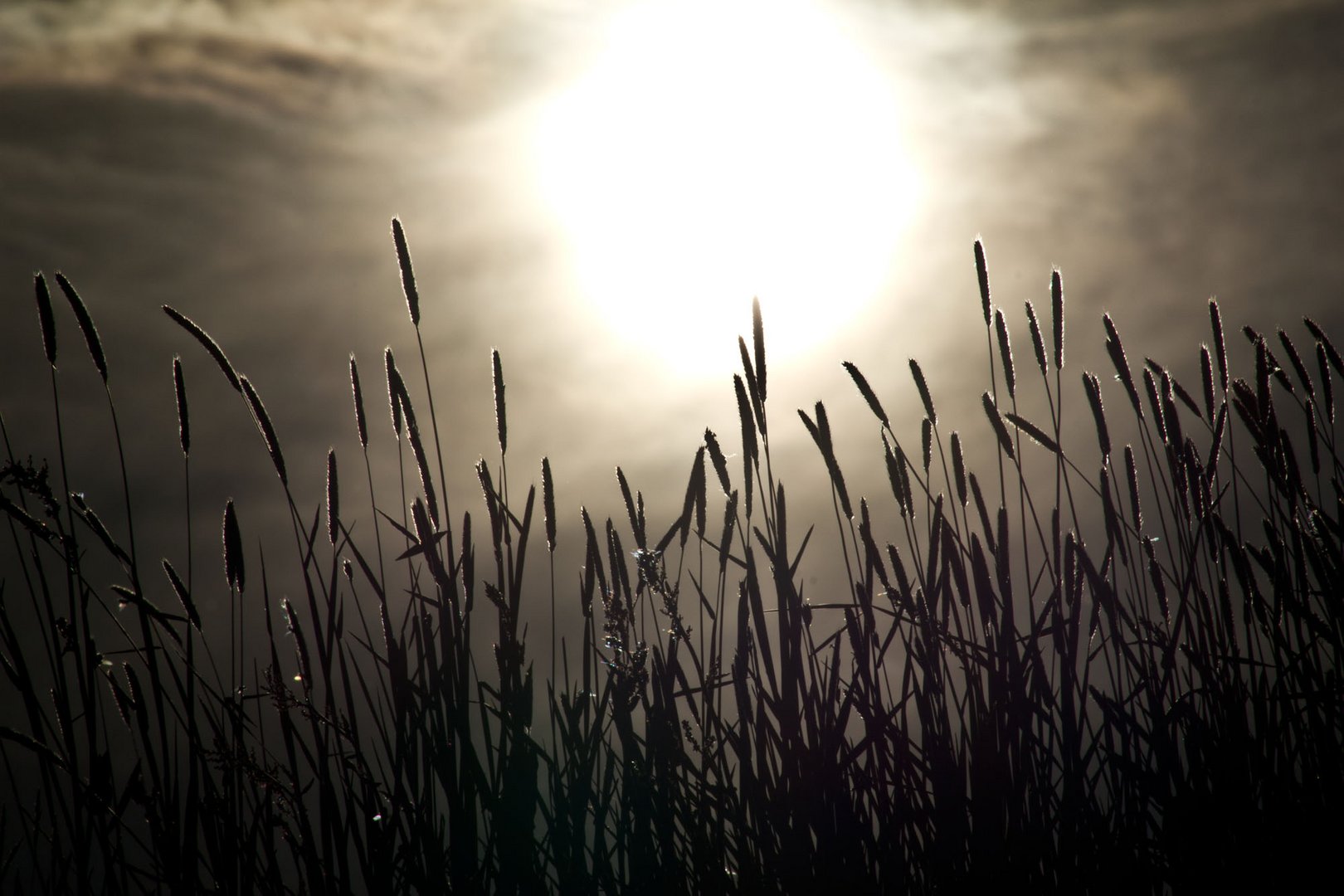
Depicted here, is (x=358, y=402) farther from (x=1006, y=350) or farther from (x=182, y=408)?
(x=1006, y=350)

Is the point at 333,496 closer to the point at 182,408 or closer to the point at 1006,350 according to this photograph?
the point at 182,408

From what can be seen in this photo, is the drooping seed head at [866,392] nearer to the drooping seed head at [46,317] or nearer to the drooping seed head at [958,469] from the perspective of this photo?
the drooping seed head at [958,469]

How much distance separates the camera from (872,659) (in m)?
1.68

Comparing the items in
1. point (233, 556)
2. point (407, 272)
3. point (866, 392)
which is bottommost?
point (233, 556)

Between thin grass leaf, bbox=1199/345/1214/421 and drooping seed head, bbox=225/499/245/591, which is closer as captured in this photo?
drooping seed head, bbox=225/499/245/591

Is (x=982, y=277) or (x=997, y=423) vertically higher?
(x=982, y=277)


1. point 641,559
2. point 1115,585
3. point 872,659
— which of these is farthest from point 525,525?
point 1115,585

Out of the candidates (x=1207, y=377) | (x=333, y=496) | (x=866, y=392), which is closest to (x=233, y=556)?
(x=333, y=496)

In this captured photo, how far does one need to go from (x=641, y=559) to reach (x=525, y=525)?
0.26m

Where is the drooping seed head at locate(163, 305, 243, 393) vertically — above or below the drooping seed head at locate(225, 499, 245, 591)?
above

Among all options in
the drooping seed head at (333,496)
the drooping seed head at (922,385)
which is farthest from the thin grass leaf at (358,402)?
the drooping seed head at (922,385)

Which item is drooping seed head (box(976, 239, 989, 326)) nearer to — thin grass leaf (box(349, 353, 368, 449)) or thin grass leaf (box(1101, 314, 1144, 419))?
thin grass leaf (box(1101, 314, 1144, 419))

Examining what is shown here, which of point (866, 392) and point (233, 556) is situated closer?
point (233, 556)

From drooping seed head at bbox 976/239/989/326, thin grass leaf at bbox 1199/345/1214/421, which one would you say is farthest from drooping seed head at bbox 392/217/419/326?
thin grass leaf at bbox 1199/345/1214/421
